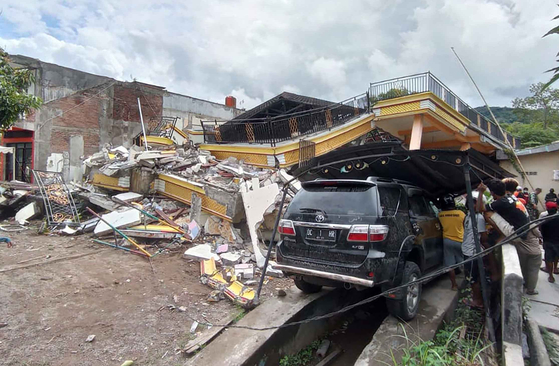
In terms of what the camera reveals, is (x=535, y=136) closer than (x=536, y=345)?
No

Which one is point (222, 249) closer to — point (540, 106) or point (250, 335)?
point (250, 335)

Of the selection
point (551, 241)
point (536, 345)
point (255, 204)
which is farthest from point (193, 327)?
point (551, 241)

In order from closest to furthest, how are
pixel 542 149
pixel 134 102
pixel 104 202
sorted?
pixel 104 202, pixel 542 149, pixel 134 102

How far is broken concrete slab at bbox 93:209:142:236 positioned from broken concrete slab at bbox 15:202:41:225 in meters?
3.67

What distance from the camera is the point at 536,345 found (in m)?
3.48

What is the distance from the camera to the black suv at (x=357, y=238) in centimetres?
373

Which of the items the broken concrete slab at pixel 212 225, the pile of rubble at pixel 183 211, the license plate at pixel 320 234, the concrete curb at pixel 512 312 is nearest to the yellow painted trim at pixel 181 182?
the pile of rubble at pixel 183 211

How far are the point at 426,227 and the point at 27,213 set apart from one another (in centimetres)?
1182

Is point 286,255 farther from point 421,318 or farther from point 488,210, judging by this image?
point 488,210

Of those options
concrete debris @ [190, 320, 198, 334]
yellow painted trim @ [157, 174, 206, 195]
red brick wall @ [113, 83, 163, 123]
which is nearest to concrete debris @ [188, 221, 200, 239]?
yellow painted trim @ [157, 174, 206, 195]

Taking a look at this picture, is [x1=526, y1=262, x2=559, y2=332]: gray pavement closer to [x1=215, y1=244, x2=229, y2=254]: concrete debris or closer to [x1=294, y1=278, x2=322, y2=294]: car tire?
[x1=294, y1=278, x2=322, y2=294]: car tire

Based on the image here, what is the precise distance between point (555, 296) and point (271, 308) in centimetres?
441

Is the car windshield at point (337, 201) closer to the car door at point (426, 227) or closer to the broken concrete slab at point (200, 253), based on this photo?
the car door at point (426, 227)

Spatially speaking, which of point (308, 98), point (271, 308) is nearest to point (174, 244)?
point (271, 308)
